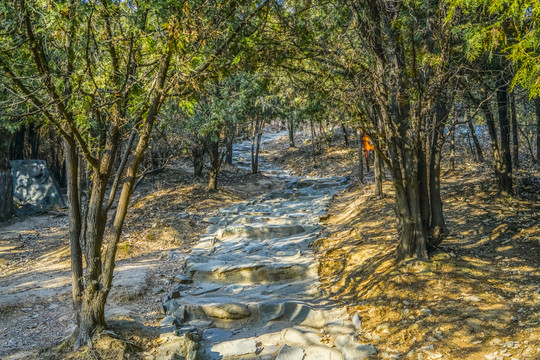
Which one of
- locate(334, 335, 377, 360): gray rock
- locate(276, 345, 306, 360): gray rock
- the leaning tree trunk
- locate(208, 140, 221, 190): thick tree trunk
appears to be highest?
locate(208, 140, 221, 190): thick tree trunk

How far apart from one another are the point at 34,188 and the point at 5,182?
57.4 inches

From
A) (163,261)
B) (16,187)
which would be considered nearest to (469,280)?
(163,261)

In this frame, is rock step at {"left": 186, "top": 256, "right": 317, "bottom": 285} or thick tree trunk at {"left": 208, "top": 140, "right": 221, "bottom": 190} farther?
thick tree trunk at {"left": 208, "top": 140, "right": 221, "bottom": 190}

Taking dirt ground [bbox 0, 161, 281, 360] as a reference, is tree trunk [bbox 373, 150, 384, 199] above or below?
above

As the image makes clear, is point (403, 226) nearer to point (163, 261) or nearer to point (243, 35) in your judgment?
point (243, 35)

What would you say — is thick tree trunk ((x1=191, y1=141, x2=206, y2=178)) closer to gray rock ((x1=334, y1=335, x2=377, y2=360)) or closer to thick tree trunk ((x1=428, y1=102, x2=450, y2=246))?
thick tree trunk ((x1=428, y1=102, x2=450, y2=246))

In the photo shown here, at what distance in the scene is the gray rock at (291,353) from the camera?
462cm

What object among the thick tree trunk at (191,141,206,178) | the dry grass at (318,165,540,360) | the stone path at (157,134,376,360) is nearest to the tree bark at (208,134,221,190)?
the thick tree trunk at (191,141,206,178)

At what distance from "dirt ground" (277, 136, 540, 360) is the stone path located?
0.40 m

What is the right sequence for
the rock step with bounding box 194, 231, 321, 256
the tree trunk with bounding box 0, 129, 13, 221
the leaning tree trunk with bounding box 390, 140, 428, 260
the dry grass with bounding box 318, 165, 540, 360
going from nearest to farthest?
1. the dry grass with bounding box 318, 165, 540, 360
2. the leaning tree trunk with bounding box 390, 140, 428, 260
3. the rock step with bounding box 194, 231, 321, 256
4. the tree trunk with bounding box 0, 129, 13, 221

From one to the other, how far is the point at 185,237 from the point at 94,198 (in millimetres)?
5828

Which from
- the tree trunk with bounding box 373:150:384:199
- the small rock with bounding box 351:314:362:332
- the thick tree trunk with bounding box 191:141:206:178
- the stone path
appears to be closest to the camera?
the stone path

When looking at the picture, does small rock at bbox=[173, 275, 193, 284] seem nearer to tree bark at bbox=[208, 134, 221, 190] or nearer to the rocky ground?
the rocky ground

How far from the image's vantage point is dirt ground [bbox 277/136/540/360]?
4141 mm
